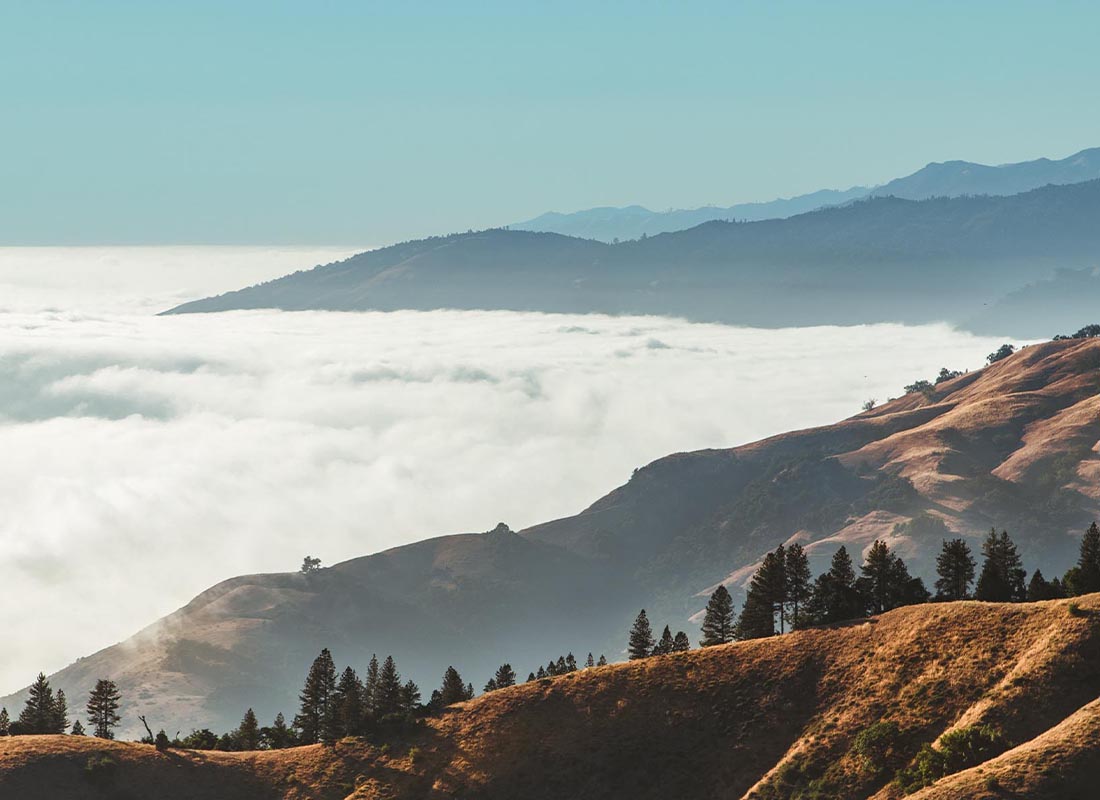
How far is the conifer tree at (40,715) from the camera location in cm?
14700

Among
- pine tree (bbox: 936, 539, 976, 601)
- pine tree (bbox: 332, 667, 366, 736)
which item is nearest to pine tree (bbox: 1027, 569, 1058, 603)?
pine tree (bbox: 936, 539, 976, 601)

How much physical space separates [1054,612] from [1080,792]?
31.6 meters

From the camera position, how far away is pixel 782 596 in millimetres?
148000

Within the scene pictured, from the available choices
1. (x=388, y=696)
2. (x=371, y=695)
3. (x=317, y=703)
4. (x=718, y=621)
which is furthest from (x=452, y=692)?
(x=718, y=621)

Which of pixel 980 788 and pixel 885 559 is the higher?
pixel 885 559

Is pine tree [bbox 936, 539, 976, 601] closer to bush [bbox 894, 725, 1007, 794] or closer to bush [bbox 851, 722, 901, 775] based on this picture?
bush [bbox 851, 722, 901, 775]

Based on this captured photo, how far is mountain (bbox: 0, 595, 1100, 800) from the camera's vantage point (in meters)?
104

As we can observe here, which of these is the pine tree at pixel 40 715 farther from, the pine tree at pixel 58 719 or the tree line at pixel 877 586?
the tree line at pixel 877 586

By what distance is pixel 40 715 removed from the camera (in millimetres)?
149000

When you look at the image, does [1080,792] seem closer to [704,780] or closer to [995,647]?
[995,647]

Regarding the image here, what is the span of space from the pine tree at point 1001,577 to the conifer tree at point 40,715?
11501 centimetres

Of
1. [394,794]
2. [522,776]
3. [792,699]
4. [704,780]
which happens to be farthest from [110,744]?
[792,699]

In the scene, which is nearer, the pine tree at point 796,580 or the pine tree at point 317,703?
the pine tree at point 317,703

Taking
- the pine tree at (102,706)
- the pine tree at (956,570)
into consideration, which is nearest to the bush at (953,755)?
the pine tree at (956,570)
